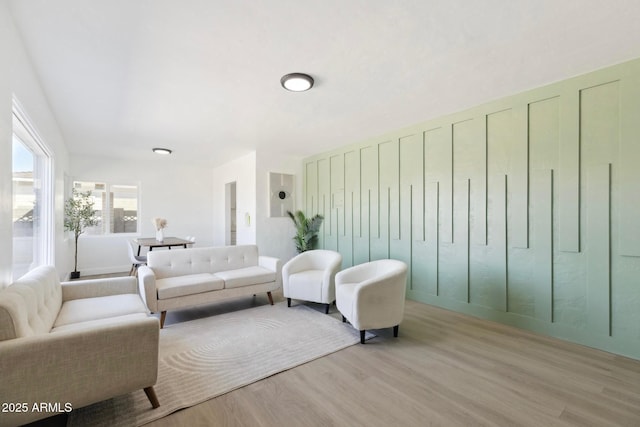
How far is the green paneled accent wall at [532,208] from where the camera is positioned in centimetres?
249

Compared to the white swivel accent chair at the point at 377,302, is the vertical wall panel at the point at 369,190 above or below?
above

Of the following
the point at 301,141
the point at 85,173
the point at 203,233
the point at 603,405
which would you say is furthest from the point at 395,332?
the point at 85,173

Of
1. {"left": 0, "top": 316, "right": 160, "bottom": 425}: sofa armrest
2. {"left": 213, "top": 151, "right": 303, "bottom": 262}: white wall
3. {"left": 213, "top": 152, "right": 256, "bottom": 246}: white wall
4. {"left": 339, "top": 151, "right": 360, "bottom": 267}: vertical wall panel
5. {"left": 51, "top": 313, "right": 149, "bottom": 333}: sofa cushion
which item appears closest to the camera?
{"left": 0, "top": 316, "right": 160, "bottom": 425}: sofa armrest

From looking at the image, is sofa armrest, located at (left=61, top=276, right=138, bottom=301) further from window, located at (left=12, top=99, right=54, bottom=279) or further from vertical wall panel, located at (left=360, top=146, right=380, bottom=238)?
vertical wall panel, located at (left=360, top=146, right=380, bottom=238)

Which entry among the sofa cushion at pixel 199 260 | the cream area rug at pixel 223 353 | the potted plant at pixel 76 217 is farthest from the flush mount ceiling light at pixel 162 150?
the cream area rug at pixel 223 353

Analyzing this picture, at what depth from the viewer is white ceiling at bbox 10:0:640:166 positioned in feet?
6.01

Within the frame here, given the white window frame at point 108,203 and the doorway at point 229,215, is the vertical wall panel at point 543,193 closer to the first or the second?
the doorway at point 229,215

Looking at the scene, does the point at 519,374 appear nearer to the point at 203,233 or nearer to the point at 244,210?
the point at 244,210

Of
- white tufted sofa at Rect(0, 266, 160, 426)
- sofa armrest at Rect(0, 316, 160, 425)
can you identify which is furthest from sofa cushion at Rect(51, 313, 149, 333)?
sofa armrest at Rect(0, 316, 160, 425)

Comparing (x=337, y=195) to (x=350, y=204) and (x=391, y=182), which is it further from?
(x=391, y=182)

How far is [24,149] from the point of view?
2887mm

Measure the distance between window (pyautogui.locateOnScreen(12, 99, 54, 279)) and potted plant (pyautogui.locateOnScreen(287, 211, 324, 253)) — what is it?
12.5 ft

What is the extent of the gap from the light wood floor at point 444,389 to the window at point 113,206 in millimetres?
5993

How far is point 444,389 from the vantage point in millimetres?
2045
